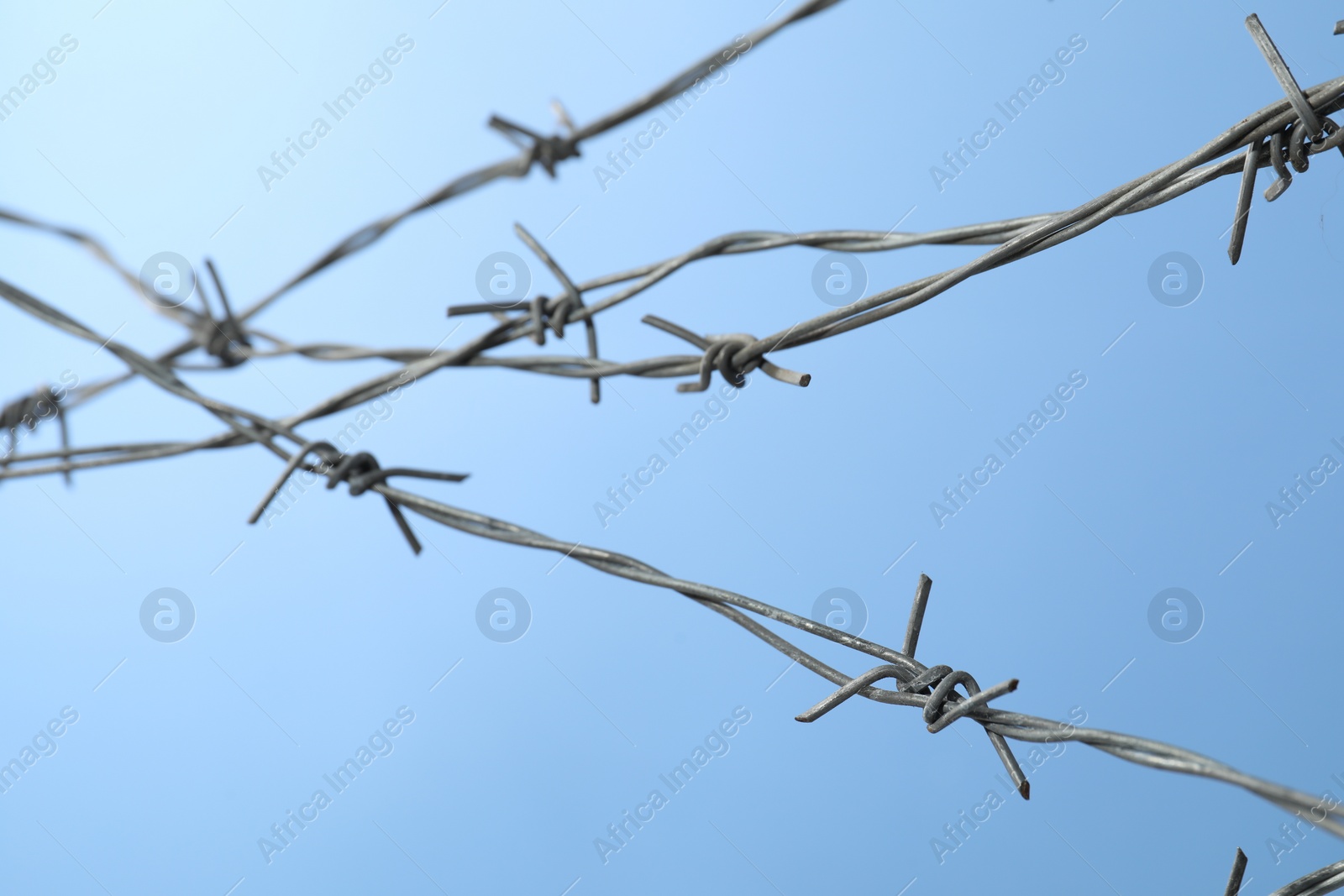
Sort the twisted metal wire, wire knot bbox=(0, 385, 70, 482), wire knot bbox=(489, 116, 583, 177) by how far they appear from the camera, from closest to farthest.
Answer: the twisted metal wire < wire knot bbox=(489, 116, 583, 177) < wire knot bbox=(0, 385, 70, 482)

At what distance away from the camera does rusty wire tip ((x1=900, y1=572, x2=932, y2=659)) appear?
2.15 feet

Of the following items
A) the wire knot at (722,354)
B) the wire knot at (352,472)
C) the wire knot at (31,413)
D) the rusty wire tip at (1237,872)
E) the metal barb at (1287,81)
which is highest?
the wire knot at (31,413)

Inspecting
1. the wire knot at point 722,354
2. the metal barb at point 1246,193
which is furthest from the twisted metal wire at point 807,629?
the metal barb at point 1246,193

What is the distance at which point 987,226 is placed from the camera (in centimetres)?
67

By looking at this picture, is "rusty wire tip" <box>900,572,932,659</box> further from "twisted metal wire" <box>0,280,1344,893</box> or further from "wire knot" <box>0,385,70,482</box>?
"wire knot" <box>0,385,70,482</box>

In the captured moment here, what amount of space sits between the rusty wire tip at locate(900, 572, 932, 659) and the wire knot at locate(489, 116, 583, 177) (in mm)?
350

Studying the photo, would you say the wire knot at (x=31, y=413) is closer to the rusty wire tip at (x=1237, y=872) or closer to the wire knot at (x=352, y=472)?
the wire knot at (x=352, y=472)

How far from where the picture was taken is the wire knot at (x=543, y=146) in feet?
2.28

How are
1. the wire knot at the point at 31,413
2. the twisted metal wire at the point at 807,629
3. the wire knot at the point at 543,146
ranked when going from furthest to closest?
the wire knot at the point at 31,413, the wire knot at the point at 543,146, the twisted metal wire at the point at 807,629

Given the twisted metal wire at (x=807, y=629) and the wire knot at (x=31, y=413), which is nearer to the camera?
the twisted metal wire at (x=807, y=629)

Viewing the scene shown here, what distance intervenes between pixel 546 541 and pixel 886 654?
24 centimetres

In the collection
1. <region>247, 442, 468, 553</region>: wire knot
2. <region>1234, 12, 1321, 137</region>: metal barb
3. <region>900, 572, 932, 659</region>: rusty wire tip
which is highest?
<region>247, 442, 468, 553</region>: wire knot

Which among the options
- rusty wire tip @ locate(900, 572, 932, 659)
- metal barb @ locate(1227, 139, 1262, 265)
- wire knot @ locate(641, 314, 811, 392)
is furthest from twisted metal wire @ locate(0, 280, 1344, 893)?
metal barb @ locate(1227, 139, 1262, 265)

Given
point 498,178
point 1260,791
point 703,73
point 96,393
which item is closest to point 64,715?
point 96,393
